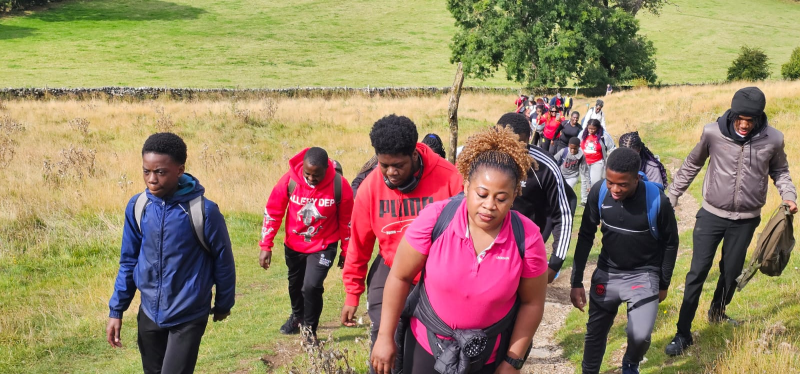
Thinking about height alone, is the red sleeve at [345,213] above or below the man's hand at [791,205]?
below

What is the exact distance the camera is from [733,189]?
18.2ft

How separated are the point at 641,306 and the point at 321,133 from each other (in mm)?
19030

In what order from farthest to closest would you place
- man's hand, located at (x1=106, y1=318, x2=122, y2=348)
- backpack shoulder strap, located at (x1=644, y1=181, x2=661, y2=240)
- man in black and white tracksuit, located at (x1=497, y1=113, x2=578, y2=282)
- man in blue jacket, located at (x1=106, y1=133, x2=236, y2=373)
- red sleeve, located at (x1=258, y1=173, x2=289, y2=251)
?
1. red sleeve, located at (x1=258, y1=173, x2=289, y2=251)
2. man in black and white tracksuit, located at (x1=497, y1=113, x2=578, y2=282)
3. backpack shoulder strap, located at (x1=644, y1=181, x2=661, y2=240)
4. man's hand, located at (x1=106, y1=318, x2=122, y2=348)
5. man in blue jacket, located at (x1=106, y1=133, x2=236, y2=373)

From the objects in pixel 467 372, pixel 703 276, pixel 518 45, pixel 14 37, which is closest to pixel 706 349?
pixel 703 276

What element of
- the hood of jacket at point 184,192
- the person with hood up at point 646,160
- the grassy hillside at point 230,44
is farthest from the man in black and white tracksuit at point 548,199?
the grassy hillside at point 230,44

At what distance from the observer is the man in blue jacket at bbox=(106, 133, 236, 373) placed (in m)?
3.98

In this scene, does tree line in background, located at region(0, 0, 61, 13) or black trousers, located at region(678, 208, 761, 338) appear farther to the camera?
tree line in background, located at region(0, 0, 61, 13)

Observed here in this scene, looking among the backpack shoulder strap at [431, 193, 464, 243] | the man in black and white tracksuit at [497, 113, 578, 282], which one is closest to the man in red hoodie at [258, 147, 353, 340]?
the man in black and white tracksuit at [497, 113, 578, 282]

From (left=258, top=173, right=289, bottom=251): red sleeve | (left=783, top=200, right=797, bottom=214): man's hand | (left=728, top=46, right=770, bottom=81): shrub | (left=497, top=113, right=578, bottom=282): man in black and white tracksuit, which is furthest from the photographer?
(left=728, top=46, right=770, bottom=81): shrub

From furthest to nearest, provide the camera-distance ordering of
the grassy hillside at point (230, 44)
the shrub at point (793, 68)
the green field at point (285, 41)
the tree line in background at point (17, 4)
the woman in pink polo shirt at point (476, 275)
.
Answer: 1. the tree line in background at point (17, 4)
2. the green field at point (285, 41)
3. the grassy hillside at point (230, 44)
4. the shrub at point (793, 68)
5. the woman in pink polo shirt at point (476, 275)

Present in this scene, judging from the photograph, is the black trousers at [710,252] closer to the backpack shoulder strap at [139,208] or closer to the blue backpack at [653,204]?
the blue backpack at [653,204]

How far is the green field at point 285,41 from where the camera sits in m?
44.8

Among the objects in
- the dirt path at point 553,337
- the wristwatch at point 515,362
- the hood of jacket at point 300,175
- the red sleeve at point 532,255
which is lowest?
the dirt path at point 553,337

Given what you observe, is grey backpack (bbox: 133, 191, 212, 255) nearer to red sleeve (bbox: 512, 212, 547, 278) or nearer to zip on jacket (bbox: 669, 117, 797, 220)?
red sleeve (bbox: 512, 212, 547, 278)
